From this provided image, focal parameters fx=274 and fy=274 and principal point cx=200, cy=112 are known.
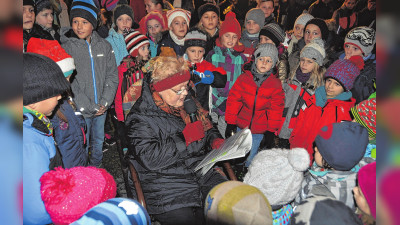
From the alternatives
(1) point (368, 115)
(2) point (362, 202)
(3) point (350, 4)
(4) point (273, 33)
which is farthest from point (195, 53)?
(3) point (350, 4)

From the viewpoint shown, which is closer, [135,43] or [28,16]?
[28,16]

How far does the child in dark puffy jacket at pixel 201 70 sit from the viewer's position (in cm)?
360

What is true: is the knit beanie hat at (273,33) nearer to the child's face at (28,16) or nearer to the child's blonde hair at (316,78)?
A: the child's blonde hair at (316,78)

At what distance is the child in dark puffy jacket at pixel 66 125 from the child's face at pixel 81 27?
2.71 feet

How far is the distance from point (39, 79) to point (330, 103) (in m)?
2.86

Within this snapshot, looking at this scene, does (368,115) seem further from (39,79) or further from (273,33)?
(39,79)

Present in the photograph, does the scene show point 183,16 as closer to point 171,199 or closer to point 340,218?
point 171,199

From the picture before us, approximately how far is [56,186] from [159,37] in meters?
3.56

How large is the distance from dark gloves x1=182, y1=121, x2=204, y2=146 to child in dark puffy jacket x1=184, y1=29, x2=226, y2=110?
3.86 feet

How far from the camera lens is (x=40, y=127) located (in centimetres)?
166

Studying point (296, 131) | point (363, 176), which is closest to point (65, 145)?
point (363, 176)

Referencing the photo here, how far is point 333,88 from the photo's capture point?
125 inches

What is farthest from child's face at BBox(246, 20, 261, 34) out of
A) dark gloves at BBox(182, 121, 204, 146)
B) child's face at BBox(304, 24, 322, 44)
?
dark gloves at BBox(182, 121, 204, 146)

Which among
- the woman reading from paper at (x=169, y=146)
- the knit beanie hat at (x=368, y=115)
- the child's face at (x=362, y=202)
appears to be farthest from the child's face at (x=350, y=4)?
the child's face at (x=362, y=202)
